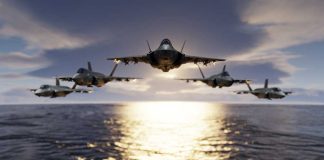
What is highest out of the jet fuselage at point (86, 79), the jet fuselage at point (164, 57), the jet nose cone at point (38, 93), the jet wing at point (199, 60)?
the jet wing at point (199, 60)

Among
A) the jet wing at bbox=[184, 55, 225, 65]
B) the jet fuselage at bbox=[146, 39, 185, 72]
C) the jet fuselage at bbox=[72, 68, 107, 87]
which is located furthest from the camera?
the jet fuselage at bbox=[72, 68, 107, 87]

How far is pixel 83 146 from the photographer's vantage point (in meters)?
110

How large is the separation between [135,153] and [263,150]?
50.3m

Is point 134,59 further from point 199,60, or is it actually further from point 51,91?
point 51,91

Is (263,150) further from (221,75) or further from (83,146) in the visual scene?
(221,75)

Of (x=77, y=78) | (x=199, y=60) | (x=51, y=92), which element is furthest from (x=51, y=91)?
(x=199, y=60)

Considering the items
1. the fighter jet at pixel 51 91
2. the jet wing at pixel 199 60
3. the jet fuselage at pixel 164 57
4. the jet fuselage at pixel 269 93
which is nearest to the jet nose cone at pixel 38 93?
the fighter jet at pixel 51 91

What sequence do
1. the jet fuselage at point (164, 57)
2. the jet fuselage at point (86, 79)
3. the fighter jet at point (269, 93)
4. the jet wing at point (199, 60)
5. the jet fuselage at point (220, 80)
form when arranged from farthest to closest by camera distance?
the fighter jet at point (269, 93) → the jet fuselage at point (220, 80) → the jet fuselage at point (86, 79) → the jet wing at point (199, 60) → the jet fuselage at point (164, 57)

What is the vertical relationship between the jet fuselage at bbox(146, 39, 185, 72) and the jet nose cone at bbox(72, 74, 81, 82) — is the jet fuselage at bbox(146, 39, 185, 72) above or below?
above

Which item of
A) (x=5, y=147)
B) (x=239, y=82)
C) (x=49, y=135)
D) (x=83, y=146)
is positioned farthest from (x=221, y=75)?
(x=49, y=135)

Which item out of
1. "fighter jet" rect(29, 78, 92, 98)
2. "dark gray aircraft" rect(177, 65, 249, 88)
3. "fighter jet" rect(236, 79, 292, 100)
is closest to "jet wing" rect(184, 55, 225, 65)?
"dark gray aircraft" rect(177, 65, 249, 88)

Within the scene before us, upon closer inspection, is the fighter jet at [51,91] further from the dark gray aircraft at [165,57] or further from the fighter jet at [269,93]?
the dark gray aircraft at [165,57]

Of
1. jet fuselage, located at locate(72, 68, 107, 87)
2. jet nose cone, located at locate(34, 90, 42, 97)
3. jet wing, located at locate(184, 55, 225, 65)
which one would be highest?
jet wing, located at locate(184, 55, 225, 65)

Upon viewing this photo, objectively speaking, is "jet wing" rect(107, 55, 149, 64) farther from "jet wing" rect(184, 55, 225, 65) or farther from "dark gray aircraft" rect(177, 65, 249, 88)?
"dark gray aircraft" rect(177, 65, 249, 88)
